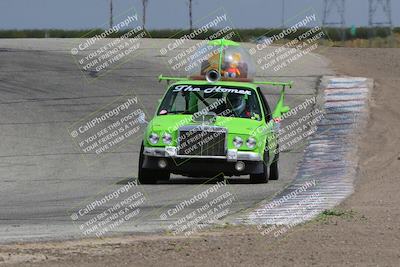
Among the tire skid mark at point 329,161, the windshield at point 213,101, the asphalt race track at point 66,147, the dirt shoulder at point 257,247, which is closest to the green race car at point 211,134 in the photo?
the windshield at point 213,101

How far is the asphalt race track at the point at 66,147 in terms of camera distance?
479 inches

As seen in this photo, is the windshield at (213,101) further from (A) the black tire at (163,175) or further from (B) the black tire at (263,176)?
(A) the black tire at (163,175)

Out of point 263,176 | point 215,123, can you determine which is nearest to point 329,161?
point 263,176

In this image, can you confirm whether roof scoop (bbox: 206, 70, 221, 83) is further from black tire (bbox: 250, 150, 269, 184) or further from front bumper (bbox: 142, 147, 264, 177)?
front bumper (bbox: 142, 147, 264, 177)

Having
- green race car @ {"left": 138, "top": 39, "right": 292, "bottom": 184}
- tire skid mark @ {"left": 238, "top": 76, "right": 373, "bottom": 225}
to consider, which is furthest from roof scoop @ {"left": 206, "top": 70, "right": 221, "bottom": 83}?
tire skid mark @ {"left": 238, "top": 76, "right": 373, "bottom": 225}

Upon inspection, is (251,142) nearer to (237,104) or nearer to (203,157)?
(203,157)

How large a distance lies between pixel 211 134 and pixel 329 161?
399 cm

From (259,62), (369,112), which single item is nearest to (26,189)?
(369,112)

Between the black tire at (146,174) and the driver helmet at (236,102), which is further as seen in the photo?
the driver helmet at (236,102)

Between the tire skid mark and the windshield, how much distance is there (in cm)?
139

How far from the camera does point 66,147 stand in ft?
71.2

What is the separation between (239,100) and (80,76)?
17.3m

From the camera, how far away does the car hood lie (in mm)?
15461

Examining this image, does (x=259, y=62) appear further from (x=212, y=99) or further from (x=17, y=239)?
(x=17, y=239)
